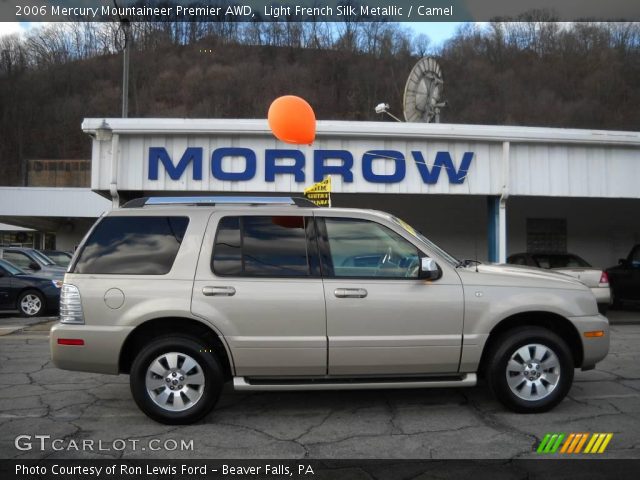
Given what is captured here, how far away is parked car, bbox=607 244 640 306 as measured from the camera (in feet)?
43.0

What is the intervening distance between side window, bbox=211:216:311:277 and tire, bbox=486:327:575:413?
1.84 metres

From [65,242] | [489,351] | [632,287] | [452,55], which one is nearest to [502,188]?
[632,287]

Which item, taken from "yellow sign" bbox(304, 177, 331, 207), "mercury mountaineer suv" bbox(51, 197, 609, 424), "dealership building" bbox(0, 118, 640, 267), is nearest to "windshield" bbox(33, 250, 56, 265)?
"dealership building" bbox(0, 118, 640, 267)

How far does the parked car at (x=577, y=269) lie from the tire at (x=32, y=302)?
10809 mm

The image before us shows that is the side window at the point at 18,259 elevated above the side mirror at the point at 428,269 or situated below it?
above

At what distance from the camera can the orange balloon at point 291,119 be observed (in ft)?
30.1

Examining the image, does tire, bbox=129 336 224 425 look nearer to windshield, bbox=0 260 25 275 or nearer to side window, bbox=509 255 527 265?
side window, bbox=509 255 527 265

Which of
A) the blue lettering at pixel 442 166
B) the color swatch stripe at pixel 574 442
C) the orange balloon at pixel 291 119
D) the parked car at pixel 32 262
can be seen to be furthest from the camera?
the parked car at pixel 32 262

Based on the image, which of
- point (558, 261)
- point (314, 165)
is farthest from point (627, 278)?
point (314, 165)

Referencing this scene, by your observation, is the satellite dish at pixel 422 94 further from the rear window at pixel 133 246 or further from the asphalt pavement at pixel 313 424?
the rear window at pixel 133 246

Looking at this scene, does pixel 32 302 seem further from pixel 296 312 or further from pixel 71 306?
pixel 296 312

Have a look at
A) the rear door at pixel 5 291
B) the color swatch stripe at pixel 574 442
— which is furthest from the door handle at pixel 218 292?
the rear door at pixel 5 291

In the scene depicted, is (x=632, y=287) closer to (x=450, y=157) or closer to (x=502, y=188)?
(x=502, y=188)

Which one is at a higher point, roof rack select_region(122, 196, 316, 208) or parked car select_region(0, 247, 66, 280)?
roof rack select_region(122, 196, 316, 208)
